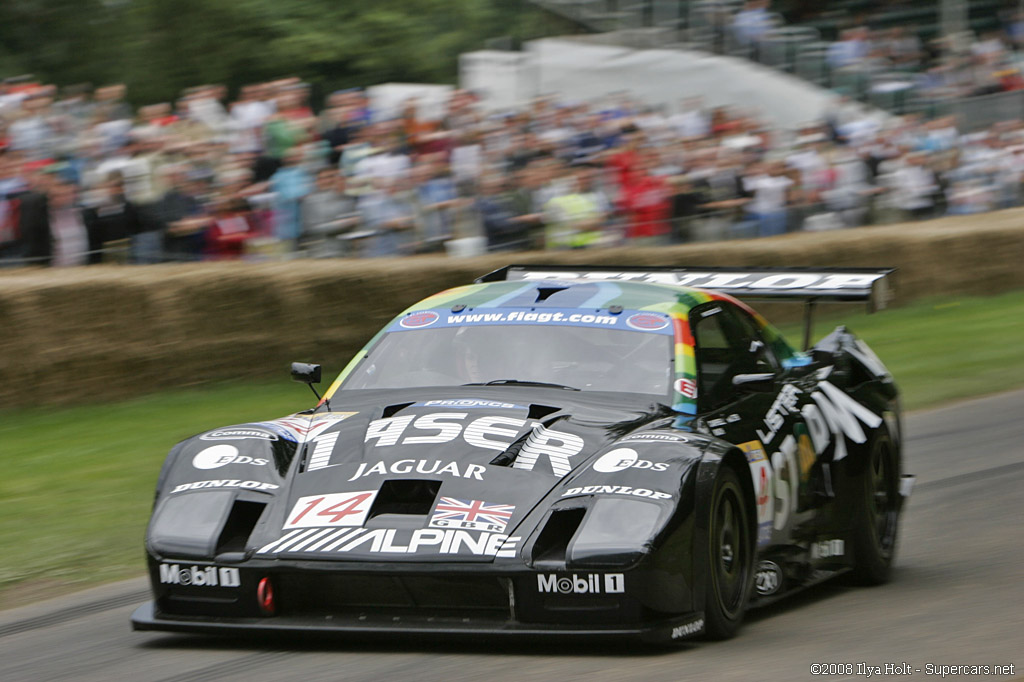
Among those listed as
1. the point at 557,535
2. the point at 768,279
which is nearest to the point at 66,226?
the point at 768,279

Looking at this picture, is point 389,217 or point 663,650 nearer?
point 663,650

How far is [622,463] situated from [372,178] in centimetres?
837

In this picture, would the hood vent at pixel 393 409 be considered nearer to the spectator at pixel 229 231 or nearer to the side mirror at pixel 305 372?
the side mirror at pixel 305 372

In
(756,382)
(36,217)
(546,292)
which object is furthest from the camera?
(36,217)

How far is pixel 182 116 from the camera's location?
13742mm

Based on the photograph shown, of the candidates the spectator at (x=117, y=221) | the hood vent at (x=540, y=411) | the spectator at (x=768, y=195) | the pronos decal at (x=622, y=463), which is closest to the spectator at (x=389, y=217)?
the spectator at (x=117, y=221)

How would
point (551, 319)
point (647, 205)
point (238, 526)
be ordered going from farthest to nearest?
1. point (647, 205)
2. point (551, 319)
3. point (238, 526)

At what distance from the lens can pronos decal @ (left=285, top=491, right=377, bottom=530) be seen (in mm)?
4887

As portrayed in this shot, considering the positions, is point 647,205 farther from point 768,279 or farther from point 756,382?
point 756,382

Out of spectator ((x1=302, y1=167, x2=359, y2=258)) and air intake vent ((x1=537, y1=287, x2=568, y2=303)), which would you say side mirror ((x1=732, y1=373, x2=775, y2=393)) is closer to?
air intake vent ((x1=537, y1=287, x2=568, y2=303))

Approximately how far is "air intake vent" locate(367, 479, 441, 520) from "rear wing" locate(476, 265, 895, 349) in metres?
2.08

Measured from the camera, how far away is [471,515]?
4816 mm

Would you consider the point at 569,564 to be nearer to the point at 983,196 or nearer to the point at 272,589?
the point at 272,589

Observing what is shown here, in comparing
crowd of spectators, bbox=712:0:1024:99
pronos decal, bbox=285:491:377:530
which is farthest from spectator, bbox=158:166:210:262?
crowd of spectators, bbox=712:0:1024:99
